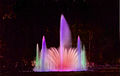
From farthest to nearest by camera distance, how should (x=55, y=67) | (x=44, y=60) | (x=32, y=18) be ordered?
(x=32, y=18)
(x=44, y=60)
(x=55, y=67)

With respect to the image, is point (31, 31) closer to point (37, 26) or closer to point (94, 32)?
point (37, 26)

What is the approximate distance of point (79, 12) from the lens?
22.7 meters

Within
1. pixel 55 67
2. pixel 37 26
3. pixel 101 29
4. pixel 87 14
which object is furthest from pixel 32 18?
pixel 55 67

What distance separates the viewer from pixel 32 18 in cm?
2175

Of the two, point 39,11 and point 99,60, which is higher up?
point 39,11

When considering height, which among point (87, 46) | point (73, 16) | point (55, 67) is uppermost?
point (73, 16)

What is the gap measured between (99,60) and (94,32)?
3.14 meters

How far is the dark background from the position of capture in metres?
21.6

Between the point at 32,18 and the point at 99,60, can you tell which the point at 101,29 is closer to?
the point at 99,60

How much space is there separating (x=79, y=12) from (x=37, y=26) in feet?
15.2

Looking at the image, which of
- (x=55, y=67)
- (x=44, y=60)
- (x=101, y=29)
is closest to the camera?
(x=55, y=67)

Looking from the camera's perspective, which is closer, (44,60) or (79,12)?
(44,60)

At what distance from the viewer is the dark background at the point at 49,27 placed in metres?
21.6

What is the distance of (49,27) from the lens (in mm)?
22734
